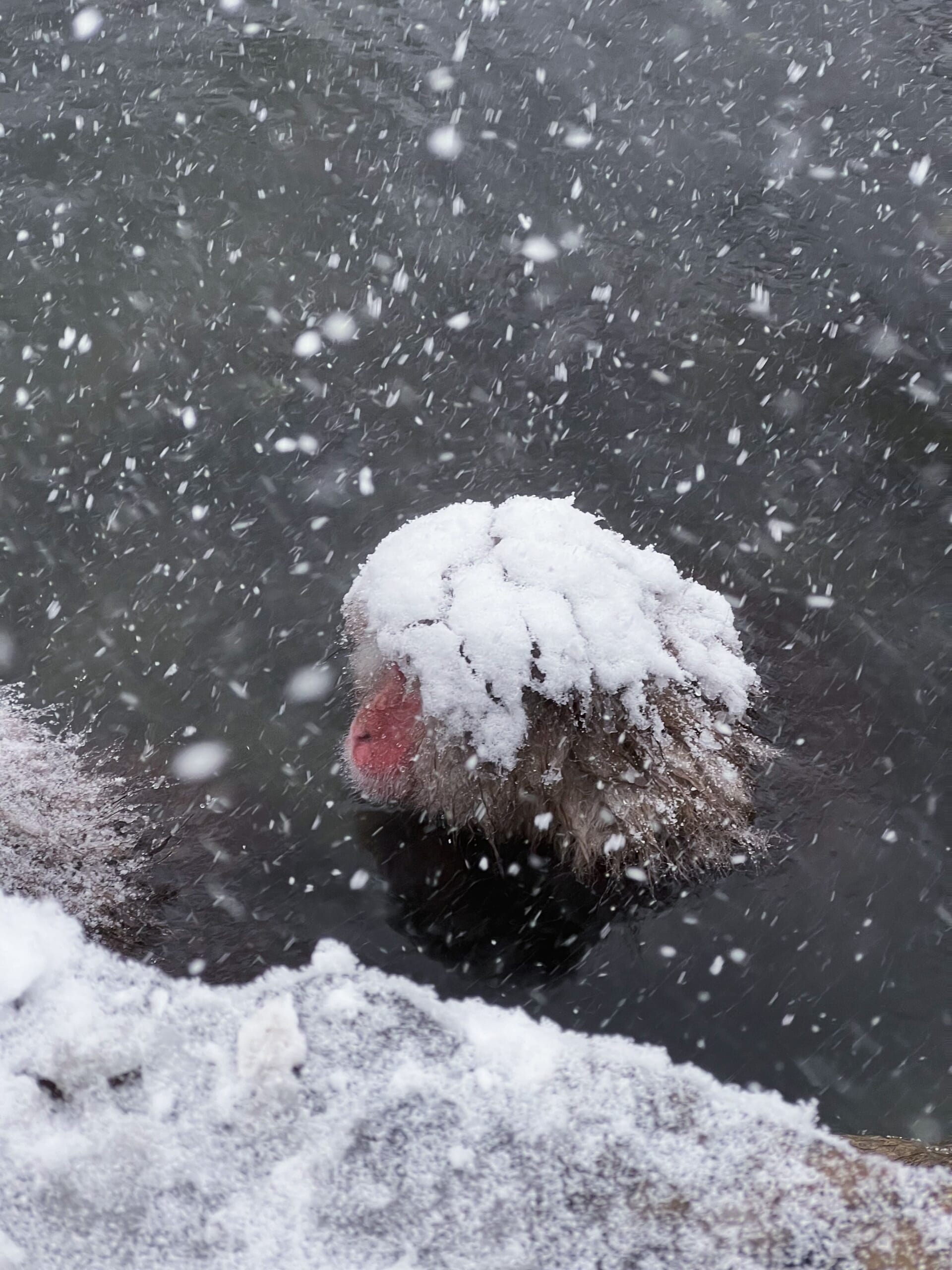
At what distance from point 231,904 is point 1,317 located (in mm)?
2201

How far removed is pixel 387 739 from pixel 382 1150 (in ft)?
2.80

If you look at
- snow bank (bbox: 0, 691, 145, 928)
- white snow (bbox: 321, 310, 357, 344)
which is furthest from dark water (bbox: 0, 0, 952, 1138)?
snow bank (bbox: 0, 691, 145, 928)

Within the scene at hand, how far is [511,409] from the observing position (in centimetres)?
332

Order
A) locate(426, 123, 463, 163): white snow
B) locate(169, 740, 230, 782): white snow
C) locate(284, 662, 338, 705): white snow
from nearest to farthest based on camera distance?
locate(169, 740, 230, 782): white snow, locate(284, 662, 338, 705): white snow, locate(426, 123, 463, 163): white snow

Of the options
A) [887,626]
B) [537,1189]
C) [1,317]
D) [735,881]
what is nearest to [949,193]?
[887,626]

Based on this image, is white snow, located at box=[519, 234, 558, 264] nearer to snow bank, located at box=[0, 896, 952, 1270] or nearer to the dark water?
the dark water

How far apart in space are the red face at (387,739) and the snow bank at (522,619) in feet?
0.24

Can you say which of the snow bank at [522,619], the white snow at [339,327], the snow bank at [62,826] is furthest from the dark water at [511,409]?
the snow bank at [522,619]

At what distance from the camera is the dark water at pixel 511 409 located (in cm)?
242

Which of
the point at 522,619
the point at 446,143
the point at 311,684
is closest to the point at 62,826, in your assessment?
the point at 311,684

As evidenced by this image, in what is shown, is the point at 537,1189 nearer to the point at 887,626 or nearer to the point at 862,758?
the point at 862,758

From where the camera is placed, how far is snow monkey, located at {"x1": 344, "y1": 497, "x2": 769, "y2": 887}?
7.41 ft

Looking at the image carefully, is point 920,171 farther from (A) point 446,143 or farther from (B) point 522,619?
(B) point 522,619

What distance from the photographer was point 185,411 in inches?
129
